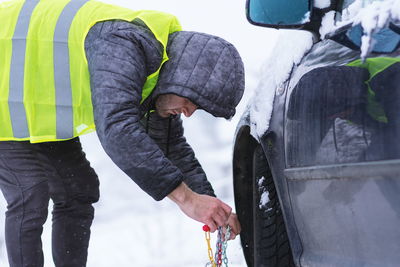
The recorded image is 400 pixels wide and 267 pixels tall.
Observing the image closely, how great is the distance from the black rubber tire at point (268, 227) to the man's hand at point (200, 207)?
0.14 metres

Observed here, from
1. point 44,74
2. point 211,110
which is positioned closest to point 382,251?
point 211,110

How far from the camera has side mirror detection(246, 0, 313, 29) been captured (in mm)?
1844

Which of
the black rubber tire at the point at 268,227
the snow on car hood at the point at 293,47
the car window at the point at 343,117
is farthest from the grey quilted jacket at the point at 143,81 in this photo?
the car window at the point at 343,117

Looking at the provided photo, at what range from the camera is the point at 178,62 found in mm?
2301

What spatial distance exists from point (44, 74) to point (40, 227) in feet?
2.12

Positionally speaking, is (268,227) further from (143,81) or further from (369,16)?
(369,16)

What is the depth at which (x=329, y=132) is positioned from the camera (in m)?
1.69

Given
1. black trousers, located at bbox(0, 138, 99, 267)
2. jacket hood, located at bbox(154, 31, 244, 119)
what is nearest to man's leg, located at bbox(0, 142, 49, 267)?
black trousers, located at bbox(0, 138, 99, 267)

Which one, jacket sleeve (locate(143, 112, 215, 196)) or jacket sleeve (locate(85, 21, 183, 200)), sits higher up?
jacket sleeve (locate(85, 21, 183, 200))

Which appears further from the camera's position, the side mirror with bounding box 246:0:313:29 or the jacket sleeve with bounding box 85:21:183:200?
the jacket sleeve with bounding box 85:21:183:200

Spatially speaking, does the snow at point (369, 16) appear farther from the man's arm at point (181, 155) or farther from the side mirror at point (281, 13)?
the man's arm at point (181, 155)

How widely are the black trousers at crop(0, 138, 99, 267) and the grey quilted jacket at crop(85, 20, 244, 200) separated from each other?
1.76 feet

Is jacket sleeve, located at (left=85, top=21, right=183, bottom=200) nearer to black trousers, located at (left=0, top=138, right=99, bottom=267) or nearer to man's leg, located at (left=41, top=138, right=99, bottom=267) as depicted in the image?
black trousers, located at (left=0, top=138, right=99, bottom=267)

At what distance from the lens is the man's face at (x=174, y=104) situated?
2.44m
